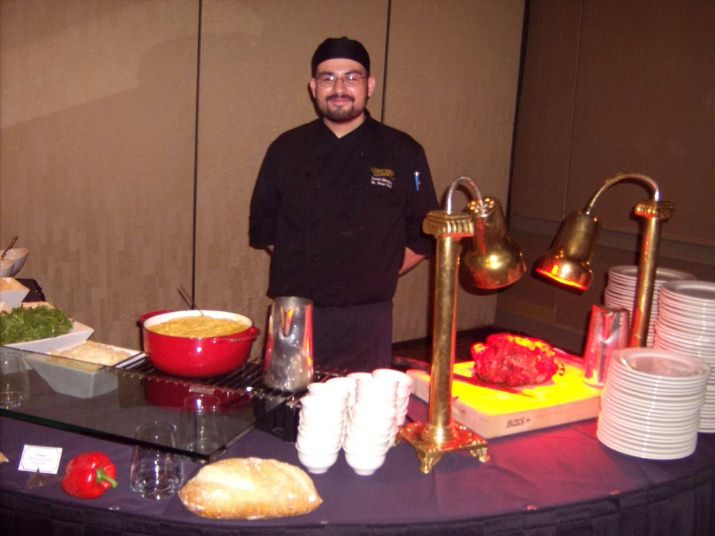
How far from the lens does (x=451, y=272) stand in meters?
1.29

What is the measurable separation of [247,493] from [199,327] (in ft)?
1.68

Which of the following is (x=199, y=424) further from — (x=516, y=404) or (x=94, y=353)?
(x=516, y=404)

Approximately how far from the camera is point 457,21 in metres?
4.41

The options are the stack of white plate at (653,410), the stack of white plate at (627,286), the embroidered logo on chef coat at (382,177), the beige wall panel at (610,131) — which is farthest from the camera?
the beige wall panel at (610,131)

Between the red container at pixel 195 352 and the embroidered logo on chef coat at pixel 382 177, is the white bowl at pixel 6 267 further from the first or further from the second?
the embroidered logo on chef coat at pixel 382 177

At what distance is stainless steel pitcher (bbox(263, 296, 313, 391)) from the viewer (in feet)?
4.58

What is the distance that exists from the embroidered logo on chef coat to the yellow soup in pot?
1136 millimetres

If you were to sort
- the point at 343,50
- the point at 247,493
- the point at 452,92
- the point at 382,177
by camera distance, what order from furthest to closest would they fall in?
the point at 452,92, the point at 382,177, the point at 343,50, the point at 247,493

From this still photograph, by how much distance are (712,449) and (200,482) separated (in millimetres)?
1108

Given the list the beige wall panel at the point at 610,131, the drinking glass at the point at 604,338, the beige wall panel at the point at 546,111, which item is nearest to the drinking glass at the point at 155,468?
the drinking glass at the point at 604,338

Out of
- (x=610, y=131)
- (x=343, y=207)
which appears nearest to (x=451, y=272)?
(x=343, y=207)

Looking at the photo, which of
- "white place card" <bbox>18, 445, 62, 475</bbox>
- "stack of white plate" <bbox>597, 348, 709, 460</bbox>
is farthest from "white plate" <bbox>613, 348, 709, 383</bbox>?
"white place card" <bbox>18, 445, 62, 475</bbox>

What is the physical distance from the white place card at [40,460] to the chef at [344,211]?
1.43m

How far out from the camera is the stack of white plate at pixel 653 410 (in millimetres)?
1383
